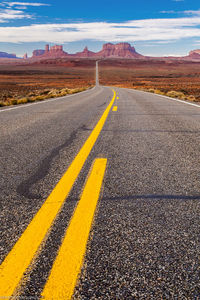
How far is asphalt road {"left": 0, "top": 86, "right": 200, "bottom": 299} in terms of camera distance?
1375 millimetres

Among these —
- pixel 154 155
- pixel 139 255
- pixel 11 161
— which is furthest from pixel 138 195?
pixel 11 161

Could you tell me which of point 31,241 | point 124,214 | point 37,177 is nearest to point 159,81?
point 37,177

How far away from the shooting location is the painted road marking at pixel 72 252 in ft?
4.24

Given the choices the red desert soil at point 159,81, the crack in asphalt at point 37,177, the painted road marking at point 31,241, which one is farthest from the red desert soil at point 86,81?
the painted road marking at point 31,241

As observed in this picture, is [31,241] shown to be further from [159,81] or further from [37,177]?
[159,81]

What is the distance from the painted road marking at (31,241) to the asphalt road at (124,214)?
1.7 inches

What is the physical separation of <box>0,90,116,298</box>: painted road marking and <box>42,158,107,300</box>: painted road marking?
0.50ft

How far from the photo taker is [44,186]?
267 cm

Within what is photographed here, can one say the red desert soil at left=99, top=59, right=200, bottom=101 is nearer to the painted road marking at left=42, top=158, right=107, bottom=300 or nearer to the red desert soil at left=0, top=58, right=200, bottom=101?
the red desert soil at left=0, top=58, right=200, bottom=101

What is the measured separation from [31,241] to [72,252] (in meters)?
0.30

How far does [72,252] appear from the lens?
62.4 inches

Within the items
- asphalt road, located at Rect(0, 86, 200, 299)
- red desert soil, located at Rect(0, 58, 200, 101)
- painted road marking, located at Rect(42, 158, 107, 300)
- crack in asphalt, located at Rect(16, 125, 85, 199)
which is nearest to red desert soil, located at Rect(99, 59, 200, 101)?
red desert soil, located at Rect(0, 58, 200, 101)

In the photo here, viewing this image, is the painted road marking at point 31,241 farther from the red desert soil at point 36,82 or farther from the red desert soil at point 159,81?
the red desert soil at point 36,82

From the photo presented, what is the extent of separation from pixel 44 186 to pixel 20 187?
0.77ft
